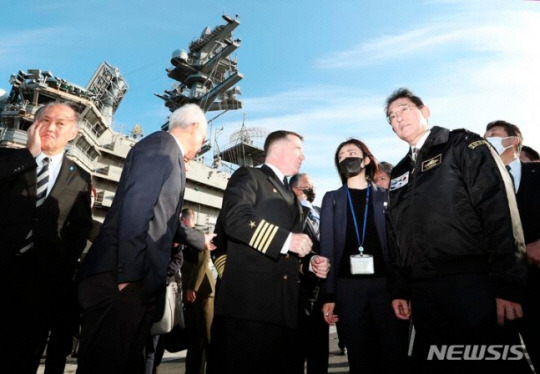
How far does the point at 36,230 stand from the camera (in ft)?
8.79

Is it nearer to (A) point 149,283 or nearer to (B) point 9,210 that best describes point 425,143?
(A) point 149,283

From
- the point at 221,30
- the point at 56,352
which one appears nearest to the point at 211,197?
the point at 221,30

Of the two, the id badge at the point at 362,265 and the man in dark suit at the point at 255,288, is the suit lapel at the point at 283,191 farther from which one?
the id badge at the point at 362,265

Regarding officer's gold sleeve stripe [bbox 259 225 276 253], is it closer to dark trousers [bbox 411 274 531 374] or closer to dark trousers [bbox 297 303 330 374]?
dark trousers [bbox 411 274 531 374]

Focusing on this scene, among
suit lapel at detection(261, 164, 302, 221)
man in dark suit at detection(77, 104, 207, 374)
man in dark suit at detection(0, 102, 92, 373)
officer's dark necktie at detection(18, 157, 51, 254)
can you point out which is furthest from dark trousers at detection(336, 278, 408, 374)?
officer's dark necktie at detection(18, 157, 51, 254)

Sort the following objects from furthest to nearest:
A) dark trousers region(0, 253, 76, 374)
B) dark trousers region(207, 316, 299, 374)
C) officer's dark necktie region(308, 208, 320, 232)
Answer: officer's dark necktie region(308, 208, 320, 232), dark trousers region(0, 253, 76, 374), dark trousers region(207, 316, 299, 374)

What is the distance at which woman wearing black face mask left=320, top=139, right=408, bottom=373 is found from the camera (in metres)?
2.83

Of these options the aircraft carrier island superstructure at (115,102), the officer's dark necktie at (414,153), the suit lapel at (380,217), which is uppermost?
the aircraft carrier island superstructure at (115,102)

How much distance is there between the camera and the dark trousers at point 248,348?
2146 mm

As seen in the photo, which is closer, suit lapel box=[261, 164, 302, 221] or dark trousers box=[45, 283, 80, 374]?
suit lapel box=[261, 164, 302, 221]

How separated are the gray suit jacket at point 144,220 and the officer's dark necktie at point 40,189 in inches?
31.6

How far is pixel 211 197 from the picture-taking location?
49.0 metres

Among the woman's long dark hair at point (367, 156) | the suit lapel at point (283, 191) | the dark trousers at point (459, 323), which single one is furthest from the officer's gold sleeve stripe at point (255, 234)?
the woman's long dark hair at point (367, 156)

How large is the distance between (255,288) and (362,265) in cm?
116
